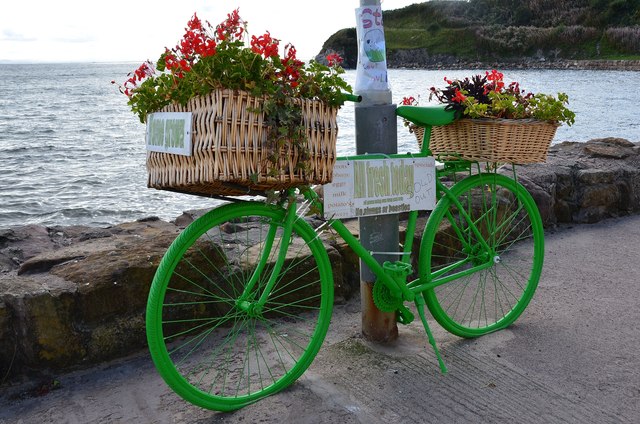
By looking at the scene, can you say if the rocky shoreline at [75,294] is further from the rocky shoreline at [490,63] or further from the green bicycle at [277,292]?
the rocky shoreline at [490,63]

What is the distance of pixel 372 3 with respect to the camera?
3.35 metres

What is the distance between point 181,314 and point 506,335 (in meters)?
1.88

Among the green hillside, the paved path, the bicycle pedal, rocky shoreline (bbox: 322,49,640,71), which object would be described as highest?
the green hillside

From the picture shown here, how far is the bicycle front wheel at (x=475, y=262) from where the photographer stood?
3754mm

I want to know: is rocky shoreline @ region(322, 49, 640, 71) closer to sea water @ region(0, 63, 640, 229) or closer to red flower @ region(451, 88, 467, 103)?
sea water @ region(0, 63, 640, 229)

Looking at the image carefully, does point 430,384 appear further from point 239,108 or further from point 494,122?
point 239,108

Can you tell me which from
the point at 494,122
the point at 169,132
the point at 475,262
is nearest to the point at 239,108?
the point at 169,132

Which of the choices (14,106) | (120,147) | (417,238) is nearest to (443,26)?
(14,106)

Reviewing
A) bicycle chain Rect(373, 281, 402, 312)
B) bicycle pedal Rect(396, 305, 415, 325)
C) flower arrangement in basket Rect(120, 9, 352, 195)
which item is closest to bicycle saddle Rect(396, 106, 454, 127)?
flower arrangement in basket Rect(120, 9, 352, 195)

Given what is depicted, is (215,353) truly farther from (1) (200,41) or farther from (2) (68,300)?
(1) (200,41)

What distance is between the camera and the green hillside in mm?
90250

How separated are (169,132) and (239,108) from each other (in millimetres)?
335

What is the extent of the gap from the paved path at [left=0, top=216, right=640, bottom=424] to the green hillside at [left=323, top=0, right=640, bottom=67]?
260ft

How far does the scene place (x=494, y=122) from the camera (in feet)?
11.2
